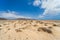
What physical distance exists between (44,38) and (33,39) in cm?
92

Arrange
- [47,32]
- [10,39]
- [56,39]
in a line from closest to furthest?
[10,39] → [56,39] → [47,32]

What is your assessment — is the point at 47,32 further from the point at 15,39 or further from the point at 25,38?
the point at 15,39

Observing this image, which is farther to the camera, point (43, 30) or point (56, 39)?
point (43, 30)

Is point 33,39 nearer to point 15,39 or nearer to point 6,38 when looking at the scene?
point 15,39

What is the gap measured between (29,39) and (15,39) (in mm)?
1022

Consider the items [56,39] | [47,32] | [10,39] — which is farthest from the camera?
[47,32]

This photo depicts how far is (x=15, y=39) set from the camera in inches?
318

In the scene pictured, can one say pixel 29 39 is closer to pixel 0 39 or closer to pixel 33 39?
pixel 33 39

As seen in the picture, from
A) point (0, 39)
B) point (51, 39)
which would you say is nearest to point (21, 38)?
point (0, 39)

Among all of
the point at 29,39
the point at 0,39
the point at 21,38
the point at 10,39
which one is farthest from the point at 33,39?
the point at 0,39

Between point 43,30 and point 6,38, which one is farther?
point 43,30

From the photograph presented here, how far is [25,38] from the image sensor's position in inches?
328

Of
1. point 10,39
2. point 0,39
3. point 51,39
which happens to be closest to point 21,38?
point 10,39

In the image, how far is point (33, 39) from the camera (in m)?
8.18
